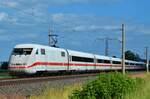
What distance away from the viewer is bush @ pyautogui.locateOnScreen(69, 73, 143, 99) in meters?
15.8

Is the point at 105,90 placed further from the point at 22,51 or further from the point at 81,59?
the point at 81,59

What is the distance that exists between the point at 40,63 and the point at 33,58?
121cm

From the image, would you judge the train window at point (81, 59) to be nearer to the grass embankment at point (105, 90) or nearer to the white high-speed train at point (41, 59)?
the white high-speed train at point (41, 59)

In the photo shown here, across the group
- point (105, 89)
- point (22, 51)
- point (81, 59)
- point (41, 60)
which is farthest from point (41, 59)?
point (105, 89)

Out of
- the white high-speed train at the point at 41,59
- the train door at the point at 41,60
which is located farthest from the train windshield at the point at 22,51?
the train door at the point at 41,60

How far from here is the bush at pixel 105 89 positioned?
15846 mm

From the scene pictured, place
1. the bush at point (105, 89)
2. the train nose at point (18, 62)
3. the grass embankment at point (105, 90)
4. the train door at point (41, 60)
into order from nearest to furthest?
1. the bush at point (105, 89)
2. the grass embankment at point (105, 90)
3. the train nose at point (18, 62)
4. the train door at point (41, 60)

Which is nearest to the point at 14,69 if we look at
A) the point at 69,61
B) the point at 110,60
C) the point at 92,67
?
the point at 69,61

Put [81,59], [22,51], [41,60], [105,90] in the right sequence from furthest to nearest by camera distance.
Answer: [81,59] → [41,60] → [22,51] → [105,90]

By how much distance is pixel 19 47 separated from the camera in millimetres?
40125

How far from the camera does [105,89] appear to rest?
16750 mm

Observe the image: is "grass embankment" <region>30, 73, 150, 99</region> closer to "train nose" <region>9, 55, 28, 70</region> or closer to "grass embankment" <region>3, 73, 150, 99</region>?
A: "grass embankment" <region>3, 73, 150, 99</region>

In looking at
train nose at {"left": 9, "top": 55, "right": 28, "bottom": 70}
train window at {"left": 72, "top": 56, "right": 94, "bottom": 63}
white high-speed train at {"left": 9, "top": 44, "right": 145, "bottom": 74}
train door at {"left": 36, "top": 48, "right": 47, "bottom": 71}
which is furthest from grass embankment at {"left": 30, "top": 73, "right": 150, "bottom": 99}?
train window at {"left": 72, "top": 56, "right": 94, "bottom": 63}

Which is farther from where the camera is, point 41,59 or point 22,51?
point 41,59
